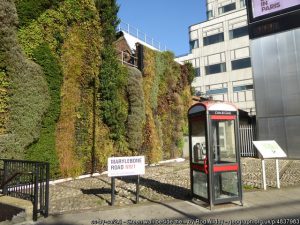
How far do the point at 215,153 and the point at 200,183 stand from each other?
0.91m

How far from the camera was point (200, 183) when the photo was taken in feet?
28.6

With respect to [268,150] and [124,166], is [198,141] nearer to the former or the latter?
[124,166]

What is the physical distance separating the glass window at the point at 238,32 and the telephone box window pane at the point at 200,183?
124 ft

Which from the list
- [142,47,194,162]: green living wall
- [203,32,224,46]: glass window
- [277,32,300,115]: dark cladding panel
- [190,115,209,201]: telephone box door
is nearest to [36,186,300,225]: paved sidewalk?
[190,115,209,201]: telephone box door

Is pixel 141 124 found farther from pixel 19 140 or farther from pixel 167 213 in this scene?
pixel 167 213

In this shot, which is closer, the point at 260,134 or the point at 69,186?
the point at 69,186

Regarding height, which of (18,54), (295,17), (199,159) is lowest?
(199,159)

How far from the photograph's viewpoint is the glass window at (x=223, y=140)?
28.6 ft

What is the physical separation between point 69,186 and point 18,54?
5414 mm

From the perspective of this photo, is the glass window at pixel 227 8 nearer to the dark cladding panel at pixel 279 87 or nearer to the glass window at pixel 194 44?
the glass window at pixel 194 44

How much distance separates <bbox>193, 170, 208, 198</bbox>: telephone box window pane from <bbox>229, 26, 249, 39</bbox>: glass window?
37.8m

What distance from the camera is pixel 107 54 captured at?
53.4 ft

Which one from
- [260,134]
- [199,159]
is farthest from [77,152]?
[260,134]

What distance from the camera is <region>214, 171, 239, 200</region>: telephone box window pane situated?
830 centimetres
